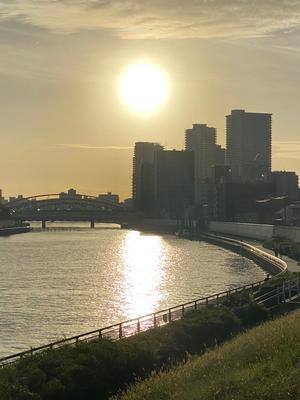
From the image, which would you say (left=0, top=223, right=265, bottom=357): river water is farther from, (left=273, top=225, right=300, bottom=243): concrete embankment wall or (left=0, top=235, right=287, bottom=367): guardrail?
(left=273, top=225, right=300, bottom=243): concrete embankment wall

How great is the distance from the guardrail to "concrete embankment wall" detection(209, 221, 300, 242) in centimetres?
613

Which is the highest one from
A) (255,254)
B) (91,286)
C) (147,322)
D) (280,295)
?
(280,295)

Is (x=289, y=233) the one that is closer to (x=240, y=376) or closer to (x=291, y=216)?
(x=291, y=216)

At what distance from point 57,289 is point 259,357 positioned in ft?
151

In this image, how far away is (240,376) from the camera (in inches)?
688

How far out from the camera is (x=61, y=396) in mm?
18891

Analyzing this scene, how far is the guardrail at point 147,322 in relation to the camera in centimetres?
2432

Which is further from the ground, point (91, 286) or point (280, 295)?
point (280, 295)

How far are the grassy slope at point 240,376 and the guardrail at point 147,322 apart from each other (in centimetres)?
461

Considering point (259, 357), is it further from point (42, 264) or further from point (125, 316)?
point (42, 264)

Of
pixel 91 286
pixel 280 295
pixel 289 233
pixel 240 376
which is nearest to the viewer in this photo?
pixel 240 376

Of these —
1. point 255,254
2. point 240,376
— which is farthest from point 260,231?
point 240,376

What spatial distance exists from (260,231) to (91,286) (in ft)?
272

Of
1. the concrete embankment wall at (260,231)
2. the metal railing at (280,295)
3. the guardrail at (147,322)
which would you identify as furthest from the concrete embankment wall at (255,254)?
the metal railing at (280,295)
